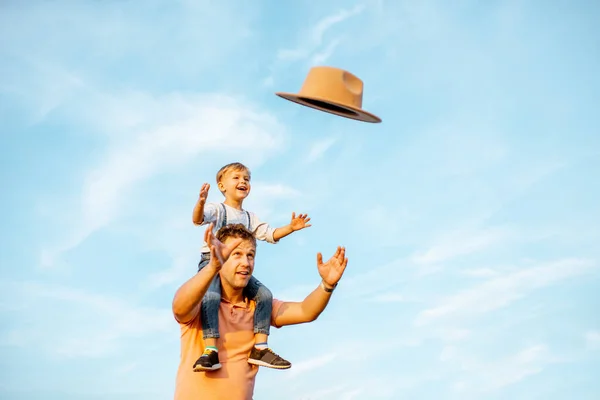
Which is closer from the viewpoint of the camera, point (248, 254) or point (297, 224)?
point (248, 254)

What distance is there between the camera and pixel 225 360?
7.50 m

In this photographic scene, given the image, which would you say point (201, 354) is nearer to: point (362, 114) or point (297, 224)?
point (297, 224)

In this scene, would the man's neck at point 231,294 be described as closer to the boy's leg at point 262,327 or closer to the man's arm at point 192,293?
the boy's leg at point 262,327

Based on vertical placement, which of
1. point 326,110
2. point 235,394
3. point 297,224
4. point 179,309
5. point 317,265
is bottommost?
point 235,394

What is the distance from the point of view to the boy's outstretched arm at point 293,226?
9.24 m

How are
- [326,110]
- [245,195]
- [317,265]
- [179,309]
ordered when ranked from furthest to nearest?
[245,195] → [326,110] → [317,265] → [179,309]

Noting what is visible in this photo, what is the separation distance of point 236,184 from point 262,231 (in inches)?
26.5

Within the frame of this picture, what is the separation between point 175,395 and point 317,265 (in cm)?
185

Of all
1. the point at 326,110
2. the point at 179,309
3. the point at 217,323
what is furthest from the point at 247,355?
the point at 326,110

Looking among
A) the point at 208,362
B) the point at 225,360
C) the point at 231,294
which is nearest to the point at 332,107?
the point at 231,294

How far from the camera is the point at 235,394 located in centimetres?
729

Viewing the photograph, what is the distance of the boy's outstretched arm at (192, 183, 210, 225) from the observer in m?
8.36

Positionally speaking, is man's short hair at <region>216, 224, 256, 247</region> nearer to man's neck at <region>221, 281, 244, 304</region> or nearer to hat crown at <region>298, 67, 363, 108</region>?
man's neck at <region>221, 281, 244, 304</region>

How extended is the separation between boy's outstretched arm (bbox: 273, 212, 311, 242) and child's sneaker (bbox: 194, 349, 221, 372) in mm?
2273
